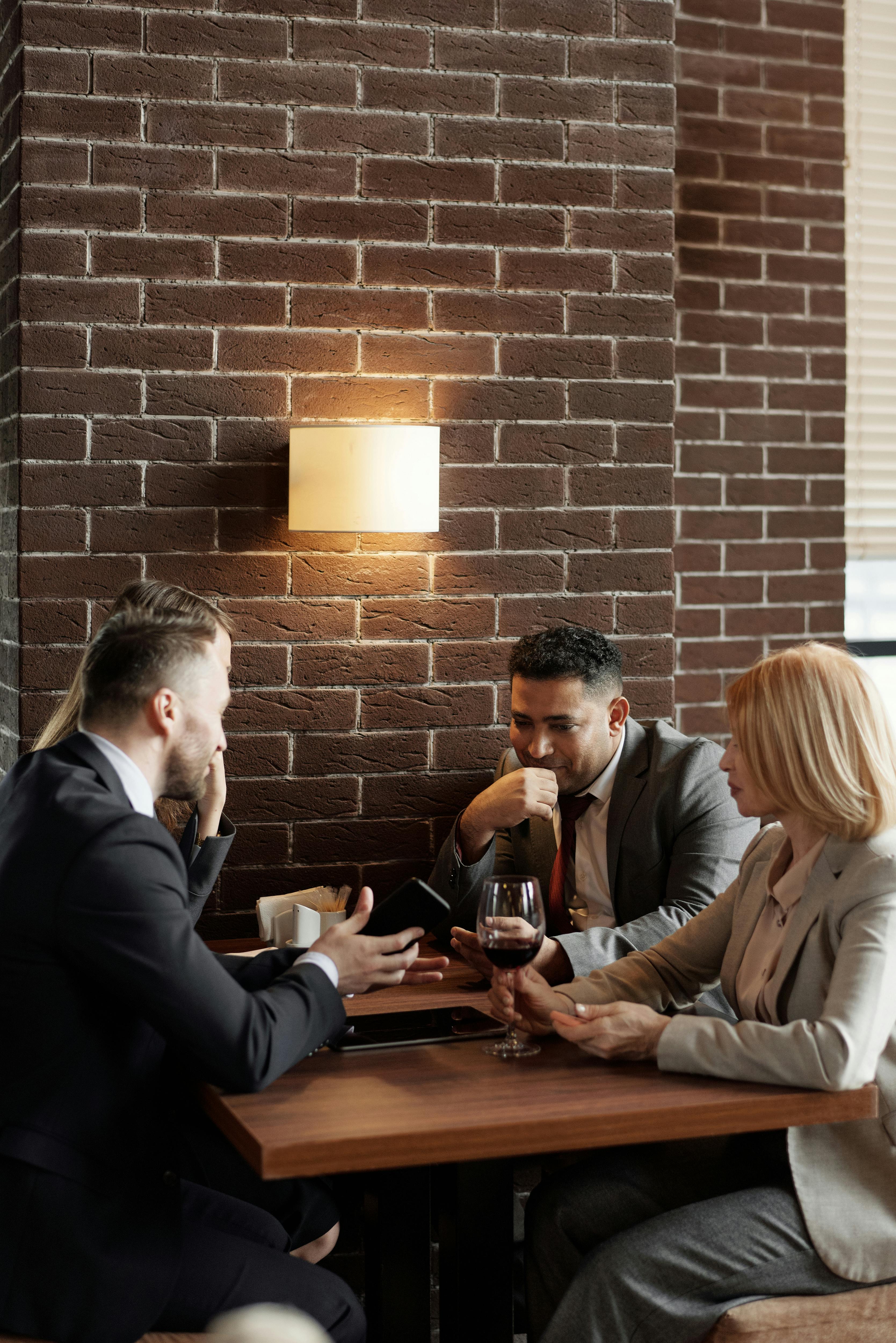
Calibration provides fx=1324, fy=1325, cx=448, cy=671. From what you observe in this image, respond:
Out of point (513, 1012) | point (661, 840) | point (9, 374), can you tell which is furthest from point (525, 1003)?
point (9, 374)

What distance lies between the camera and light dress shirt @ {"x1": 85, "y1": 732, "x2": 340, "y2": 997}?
1774 mm

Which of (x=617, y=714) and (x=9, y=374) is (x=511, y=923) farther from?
(x=9, y=374)

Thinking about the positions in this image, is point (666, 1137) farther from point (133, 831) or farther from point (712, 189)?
point (712, 189)

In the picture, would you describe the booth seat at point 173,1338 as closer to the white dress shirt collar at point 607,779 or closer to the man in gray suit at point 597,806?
the man in gray suit at point 597,806

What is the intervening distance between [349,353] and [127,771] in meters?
1.47

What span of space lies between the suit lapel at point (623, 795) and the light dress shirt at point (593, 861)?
2cm

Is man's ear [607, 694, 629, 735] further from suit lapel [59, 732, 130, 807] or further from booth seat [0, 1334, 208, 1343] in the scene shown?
booth seat [0, 1334, 208, 1343]

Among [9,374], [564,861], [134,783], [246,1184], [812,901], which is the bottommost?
[246,1184]

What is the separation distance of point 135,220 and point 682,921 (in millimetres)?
1842

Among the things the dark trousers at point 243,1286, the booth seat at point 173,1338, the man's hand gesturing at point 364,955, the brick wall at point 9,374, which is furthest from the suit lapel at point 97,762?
the brick wall at point 9,374

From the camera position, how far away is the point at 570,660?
2.65 m

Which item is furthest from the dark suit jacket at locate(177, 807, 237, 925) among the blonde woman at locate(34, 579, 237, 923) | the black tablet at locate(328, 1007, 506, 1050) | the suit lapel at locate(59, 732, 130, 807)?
the suit lapel at locate(59, 732, 130, 807)

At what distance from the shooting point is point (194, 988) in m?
1.55

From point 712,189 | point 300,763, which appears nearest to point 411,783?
point 300,763
